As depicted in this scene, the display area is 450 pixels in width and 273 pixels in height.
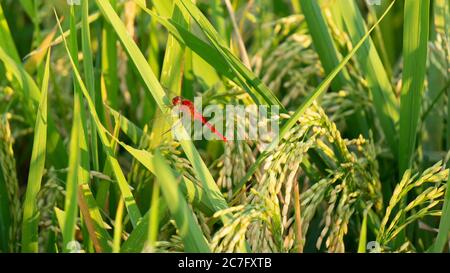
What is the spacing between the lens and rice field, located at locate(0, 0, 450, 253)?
1.11 meters

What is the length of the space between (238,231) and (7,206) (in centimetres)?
57

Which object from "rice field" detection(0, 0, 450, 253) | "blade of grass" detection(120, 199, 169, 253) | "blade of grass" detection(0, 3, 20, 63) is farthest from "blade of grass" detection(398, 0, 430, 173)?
"blade of grass" detection(0, 3, 20, 63)

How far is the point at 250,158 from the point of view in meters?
1.31

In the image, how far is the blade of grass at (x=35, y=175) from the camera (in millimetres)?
1129

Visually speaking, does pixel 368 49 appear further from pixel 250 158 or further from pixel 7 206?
pixel 7 206

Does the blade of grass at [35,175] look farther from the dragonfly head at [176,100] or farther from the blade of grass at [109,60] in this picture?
the blade of grass at [109,60]

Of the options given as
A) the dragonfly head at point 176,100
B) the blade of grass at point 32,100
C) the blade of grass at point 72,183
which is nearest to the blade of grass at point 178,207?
the blade of grass at point 72,183

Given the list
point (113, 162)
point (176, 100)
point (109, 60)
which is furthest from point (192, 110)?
point (109, 60)

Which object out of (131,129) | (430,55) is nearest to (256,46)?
(430,55)

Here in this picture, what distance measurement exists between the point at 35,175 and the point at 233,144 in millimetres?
321

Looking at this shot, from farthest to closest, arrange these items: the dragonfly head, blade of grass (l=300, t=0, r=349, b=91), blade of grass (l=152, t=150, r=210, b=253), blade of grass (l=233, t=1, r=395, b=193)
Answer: blade of grass (l=300, t=0, r=349, b=91) < the dragonfly head < blade of grass (l=233, t=1, r=395, b=193) < blade of grass (l=152, t=150, r=210, b=253)

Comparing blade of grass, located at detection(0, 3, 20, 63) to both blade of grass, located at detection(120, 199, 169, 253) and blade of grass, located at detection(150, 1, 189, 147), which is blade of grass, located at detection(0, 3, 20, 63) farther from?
blade of grass, located at detection(120, 199, 169, 253)

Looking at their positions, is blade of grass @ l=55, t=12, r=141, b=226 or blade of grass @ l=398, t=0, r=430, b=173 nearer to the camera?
blade of grass @ l=55, t=12, r=141, b=226

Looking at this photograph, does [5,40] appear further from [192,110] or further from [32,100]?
[192,110]
